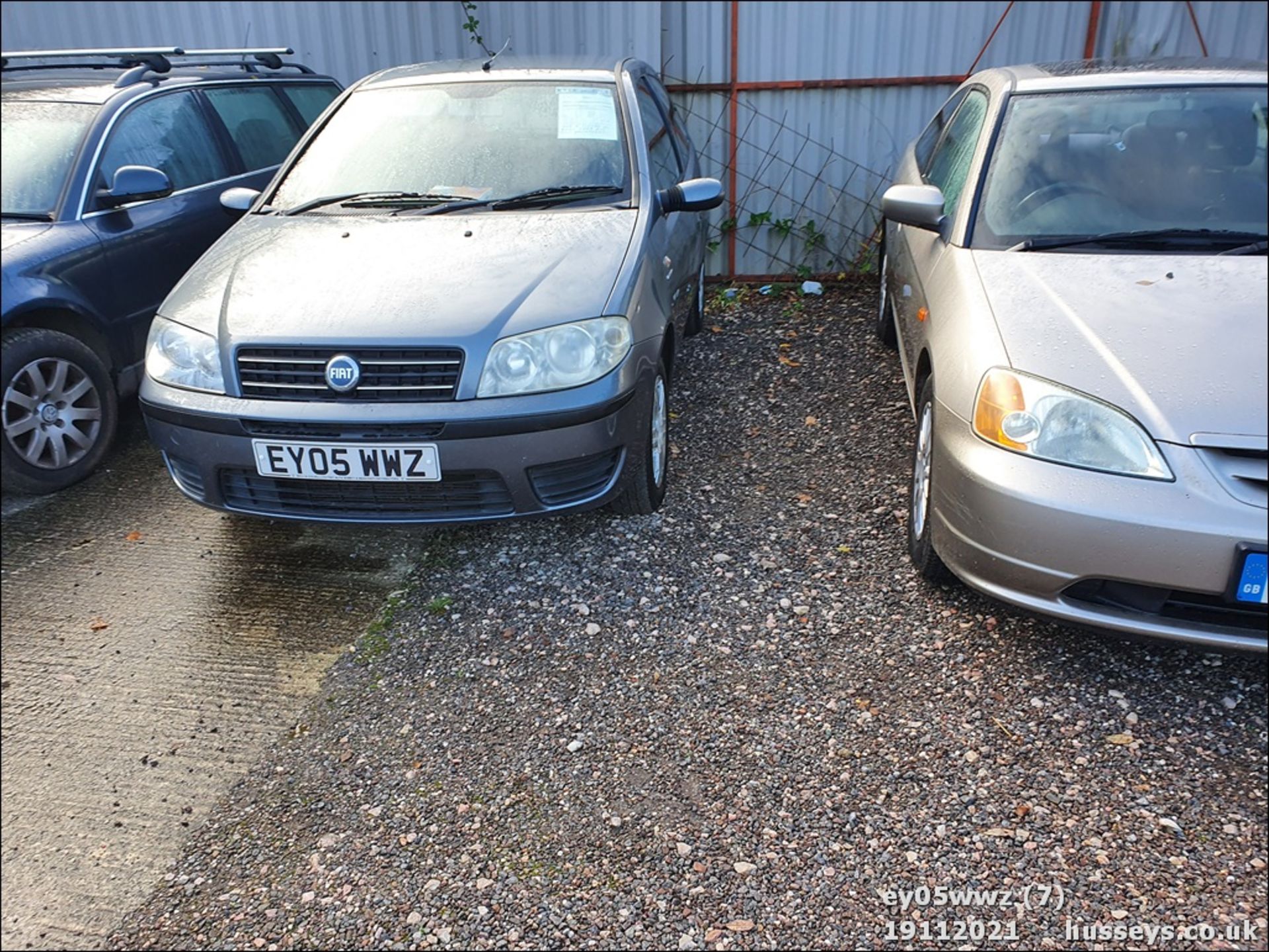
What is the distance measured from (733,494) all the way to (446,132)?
181 cm

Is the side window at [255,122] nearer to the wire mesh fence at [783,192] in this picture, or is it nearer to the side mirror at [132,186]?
the side mirror at [132,186]

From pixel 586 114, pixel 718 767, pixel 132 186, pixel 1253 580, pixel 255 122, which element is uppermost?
pixel 586 114

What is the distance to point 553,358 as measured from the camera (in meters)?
2.72

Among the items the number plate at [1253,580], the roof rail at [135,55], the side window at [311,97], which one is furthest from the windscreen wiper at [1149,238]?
the side window at [311,97]

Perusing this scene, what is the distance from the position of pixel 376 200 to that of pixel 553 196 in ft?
2.18

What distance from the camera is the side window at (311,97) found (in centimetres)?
530

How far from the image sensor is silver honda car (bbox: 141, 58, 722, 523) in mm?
2639

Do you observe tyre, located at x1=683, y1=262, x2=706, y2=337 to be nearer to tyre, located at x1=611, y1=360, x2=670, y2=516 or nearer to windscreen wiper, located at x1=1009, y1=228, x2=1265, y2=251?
tyre, located at x1=611, y1=360, x2=670, y2=516

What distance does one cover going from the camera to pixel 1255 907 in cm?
180

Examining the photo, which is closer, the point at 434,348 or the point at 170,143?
the point at 434,348

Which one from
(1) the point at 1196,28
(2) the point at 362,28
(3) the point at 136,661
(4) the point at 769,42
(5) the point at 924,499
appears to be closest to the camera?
(3) the point at 136,661

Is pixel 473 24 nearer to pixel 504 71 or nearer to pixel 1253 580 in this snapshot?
pixel 504 71

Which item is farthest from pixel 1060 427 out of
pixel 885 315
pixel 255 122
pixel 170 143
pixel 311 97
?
pixel 311 97

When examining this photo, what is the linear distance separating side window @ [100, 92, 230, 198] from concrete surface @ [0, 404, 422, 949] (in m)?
1.36
